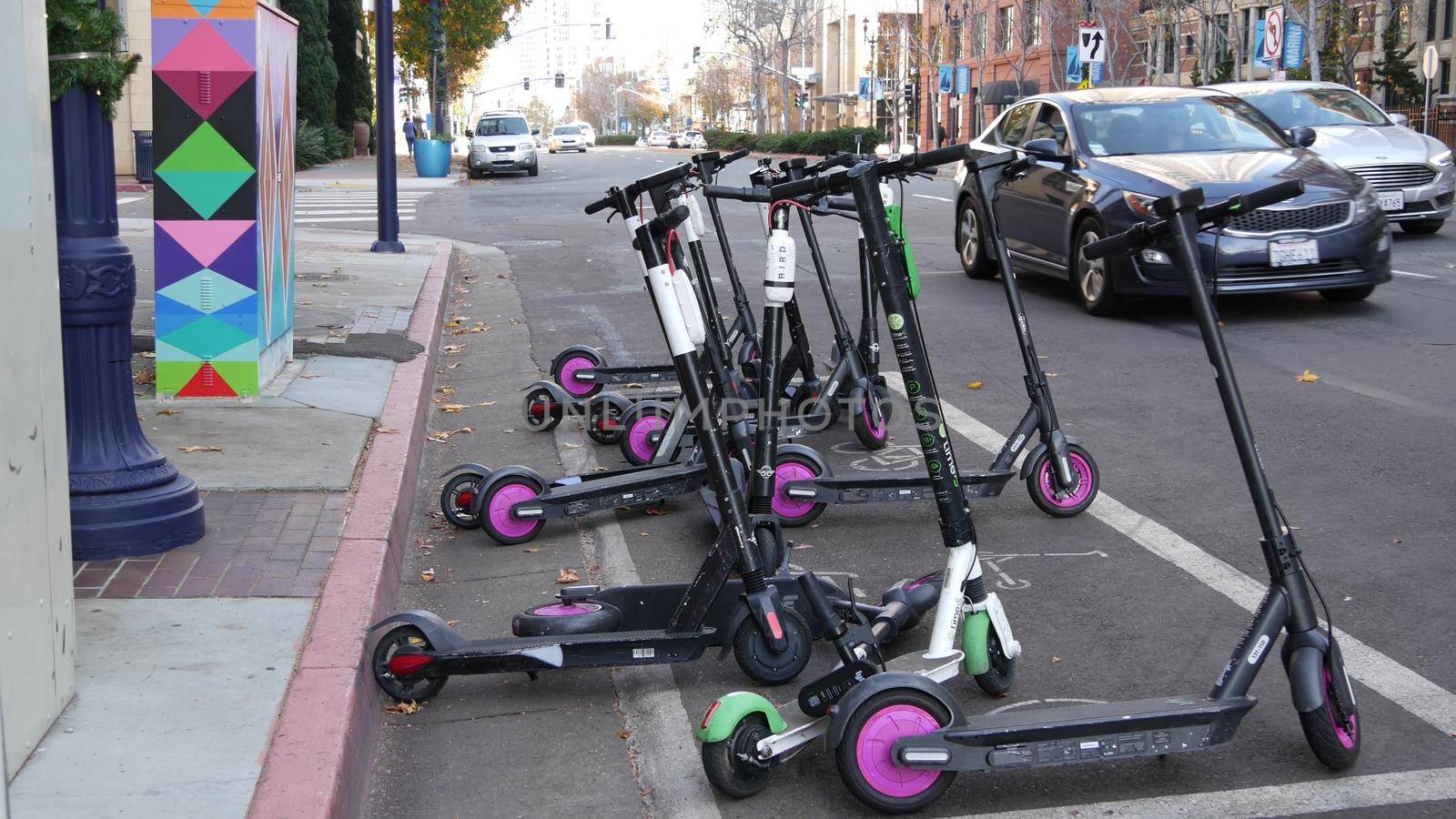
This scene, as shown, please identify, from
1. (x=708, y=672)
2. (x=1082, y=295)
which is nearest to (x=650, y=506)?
(x=708, y=672)

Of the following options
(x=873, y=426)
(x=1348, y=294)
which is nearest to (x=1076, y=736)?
(x=873, y=426)

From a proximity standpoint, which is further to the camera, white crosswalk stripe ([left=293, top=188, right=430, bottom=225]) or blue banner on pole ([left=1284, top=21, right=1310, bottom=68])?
blue banner on pole ([left=1284, top=21, right=1310, bottom=68])

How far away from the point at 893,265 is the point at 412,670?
1.76m

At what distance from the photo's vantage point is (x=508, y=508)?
225 inches

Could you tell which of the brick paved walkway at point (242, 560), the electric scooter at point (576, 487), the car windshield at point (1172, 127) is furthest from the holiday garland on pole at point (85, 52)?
the car windshield at point (1172, 127)

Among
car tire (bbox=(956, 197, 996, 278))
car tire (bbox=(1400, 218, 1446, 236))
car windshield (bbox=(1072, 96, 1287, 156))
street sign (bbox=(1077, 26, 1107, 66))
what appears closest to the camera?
car windshield (bbox=(1072, 96, 1287, 156))

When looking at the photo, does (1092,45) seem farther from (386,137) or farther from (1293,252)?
(1293,252)

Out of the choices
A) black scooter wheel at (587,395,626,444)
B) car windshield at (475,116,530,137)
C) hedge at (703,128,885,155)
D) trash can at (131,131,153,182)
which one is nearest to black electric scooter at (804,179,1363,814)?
black scooter wheel at (587,395,626,444)

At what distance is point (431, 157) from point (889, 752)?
36039 mm

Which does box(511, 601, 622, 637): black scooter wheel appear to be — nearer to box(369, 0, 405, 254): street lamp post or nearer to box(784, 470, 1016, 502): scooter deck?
box(784, 470, 1016, 502): scooter deck

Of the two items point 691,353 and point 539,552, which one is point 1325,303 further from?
point 691,353

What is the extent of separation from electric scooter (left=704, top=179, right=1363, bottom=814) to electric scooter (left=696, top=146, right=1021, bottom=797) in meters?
0.14

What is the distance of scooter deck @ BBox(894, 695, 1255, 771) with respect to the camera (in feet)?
11.0

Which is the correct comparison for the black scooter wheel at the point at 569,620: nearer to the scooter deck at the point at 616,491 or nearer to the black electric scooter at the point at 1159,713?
the black electric scooter at the point at 1159,713
